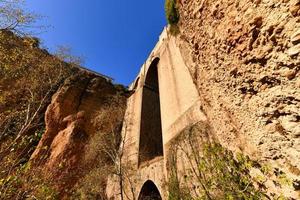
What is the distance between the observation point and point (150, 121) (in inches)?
648

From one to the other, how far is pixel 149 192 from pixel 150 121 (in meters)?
5.68

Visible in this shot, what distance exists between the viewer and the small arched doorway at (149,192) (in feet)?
37.7

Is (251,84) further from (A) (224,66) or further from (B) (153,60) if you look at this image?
(B) (153,60)

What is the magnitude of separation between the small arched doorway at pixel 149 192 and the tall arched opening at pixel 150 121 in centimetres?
196

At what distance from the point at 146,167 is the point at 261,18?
→ 10.4m

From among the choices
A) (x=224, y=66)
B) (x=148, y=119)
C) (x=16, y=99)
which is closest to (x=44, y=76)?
(x=16, y=99)

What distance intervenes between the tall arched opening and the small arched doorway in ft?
6.44

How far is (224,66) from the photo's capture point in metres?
3.76

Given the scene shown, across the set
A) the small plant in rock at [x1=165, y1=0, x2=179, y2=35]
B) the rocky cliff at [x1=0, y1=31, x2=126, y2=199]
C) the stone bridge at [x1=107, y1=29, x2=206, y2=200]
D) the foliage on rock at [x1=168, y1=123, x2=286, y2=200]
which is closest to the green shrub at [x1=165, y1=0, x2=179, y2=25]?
the small plant in rock at [x1=165, y1=0, x2=179, y2=35]

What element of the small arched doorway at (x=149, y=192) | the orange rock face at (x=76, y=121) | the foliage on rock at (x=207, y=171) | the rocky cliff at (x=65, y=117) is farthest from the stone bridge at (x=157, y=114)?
the orange rock face at (x=76, y=121)

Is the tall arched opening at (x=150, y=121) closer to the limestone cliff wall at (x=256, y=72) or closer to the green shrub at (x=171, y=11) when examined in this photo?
the green shrub at (x=171, y=11)

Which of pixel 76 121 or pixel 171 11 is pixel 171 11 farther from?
pixel 76 121

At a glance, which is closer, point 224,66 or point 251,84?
point 251,84

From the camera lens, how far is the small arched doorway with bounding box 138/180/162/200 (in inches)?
A: 452
